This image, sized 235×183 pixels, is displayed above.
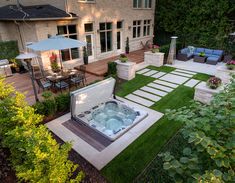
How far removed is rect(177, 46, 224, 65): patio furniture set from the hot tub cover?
1041 centimetres

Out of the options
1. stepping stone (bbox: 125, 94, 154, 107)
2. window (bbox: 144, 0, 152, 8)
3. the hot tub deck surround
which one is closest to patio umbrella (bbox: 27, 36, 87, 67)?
the hot tub deck surround

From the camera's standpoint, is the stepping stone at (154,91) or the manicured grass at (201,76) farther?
the manicured grass at (201,76)

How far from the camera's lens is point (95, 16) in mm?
13320

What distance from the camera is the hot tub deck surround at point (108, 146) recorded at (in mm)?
5324

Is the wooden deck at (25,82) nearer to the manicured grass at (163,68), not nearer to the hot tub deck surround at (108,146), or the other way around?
the hot tub deck surround at (108,146)

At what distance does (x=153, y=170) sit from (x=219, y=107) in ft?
9.69

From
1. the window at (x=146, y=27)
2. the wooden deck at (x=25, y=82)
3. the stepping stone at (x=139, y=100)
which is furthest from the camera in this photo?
the window at (x=146, y=27)

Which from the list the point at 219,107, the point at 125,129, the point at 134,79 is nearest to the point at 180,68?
the point at 134,79

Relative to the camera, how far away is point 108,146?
577 cm

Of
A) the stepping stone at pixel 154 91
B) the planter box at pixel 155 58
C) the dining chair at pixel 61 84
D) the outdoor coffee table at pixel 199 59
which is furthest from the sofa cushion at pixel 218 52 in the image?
the dining chair at pixel 61 84

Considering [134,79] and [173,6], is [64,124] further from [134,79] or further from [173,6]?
[173,6]

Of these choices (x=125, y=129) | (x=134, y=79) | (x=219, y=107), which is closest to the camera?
(x=219, y=107)

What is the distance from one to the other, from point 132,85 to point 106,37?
6.48 metres

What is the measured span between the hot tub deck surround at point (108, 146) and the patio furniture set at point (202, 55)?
32.9ft
